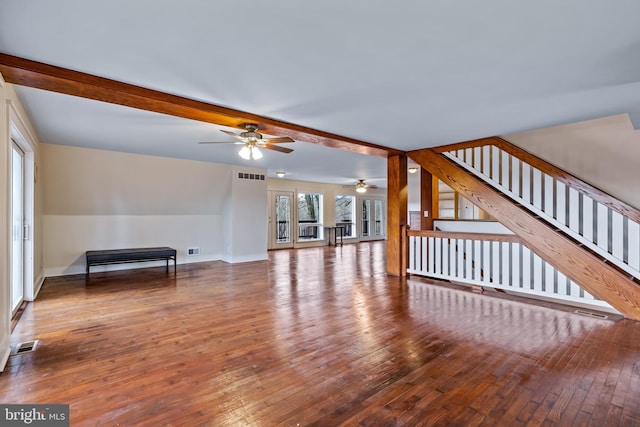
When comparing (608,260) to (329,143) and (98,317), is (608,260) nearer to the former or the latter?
(329,143)

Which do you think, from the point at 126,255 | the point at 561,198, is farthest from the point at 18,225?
the point at 561,198

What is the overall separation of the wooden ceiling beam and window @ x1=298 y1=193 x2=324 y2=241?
6.71 metres

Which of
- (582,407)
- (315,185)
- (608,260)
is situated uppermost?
(315,185)

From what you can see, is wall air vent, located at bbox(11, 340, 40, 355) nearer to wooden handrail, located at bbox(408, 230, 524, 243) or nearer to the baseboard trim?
the baseboard trim

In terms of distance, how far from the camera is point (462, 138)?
4.45 metres

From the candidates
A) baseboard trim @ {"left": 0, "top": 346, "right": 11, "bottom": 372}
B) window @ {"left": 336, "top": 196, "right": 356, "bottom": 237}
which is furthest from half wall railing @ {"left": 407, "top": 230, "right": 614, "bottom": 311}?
window @ {"left": 336, "top": 196, "right": 356, "bottom": 237}

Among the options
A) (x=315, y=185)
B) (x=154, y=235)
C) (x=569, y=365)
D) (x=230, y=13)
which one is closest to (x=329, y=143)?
(x=230, y=13)

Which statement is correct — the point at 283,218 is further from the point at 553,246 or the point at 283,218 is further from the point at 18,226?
the point at 553,246

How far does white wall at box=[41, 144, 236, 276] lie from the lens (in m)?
5.55

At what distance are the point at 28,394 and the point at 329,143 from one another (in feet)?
12.8

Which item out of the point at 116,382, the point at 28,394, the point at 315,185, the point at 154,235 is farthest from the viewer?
the point at 315,185

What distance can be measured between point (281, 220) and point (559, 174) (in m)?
7.44

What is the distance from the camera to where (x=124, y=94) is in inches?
105
